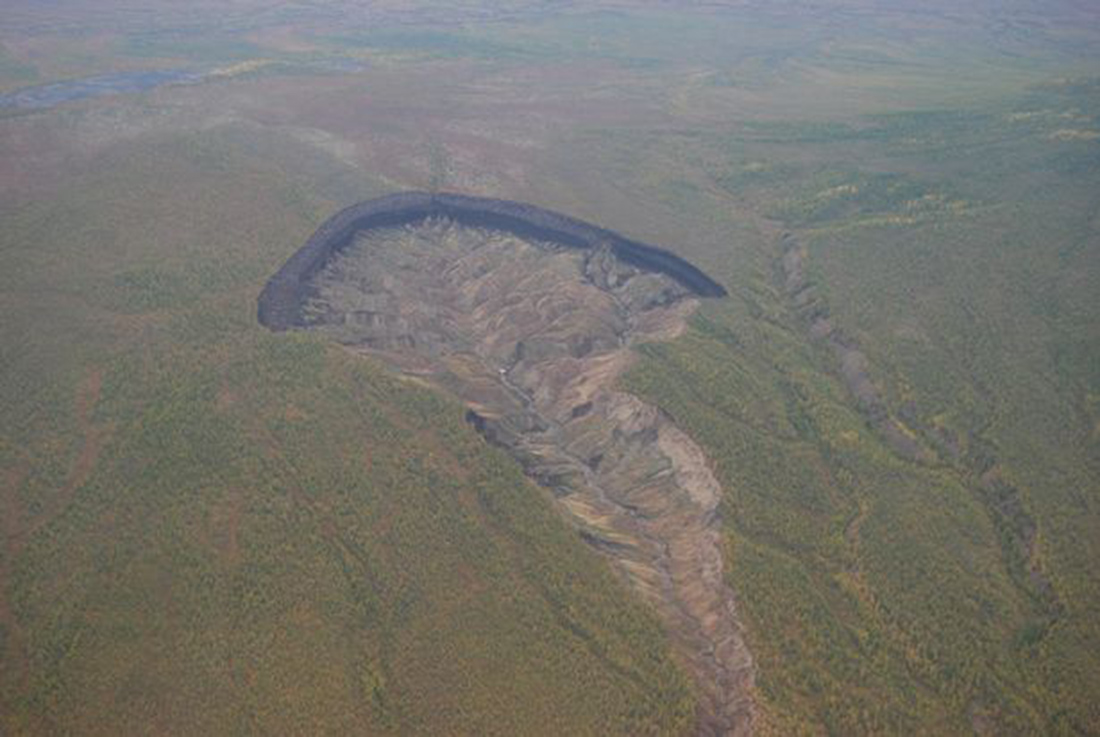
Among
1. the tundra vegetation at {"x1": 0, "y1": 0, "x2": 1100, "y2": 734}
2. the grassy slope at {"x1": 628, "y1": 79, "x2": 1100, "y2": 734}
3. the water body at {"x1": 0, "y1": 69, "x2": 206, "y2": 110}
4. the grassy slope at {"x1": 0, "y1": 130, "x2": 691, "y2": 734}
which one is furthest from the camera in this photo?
the water body at {"x1": 0, "y1": 69, "x2": 206, "y2": 110}

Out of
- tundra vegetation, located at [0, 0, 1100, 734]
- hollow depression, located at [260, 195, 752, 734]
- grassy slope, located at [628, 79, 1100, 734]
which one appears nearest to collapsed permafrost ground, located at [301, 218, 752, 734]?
hollow depression, located at [260, 195, 752, 734]

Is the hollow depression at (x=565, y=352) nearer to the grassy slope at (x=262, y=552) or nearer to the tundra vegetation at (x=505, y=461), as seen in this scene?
the tundra vegetation at (x=505, y=461)

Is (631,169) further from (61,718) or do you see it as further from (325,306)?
(61,718)

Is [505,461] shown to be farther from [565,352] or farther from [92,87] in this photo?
[92,87]

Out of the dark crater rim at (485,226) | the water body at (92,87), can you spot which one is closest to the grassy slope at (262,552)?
the dark crater rim at (485,226)

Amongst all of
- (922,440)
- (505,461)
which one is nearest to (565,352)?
(505,461)

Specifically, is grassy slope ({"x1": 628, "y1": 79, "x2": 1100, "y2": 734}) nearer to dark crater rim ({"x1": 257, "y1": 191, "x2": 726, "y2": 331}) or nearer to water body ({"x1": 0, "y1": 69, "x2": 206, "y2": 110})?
dark crater rim ({"x1": 257, "y1": 191, "x2": 726, "y2": 331})
